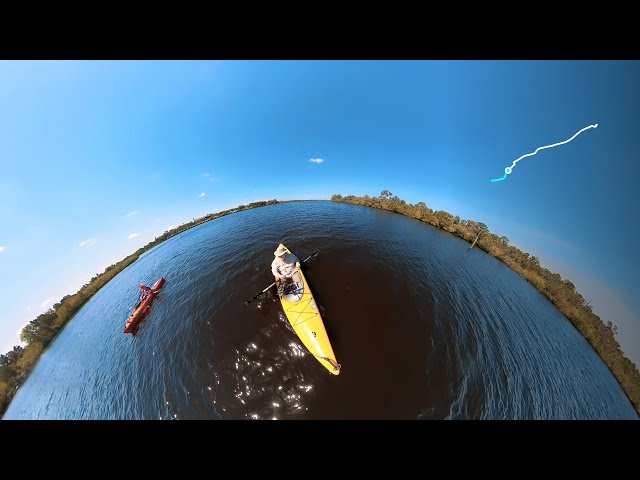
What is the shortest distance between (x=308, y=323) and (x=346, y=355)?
274cm

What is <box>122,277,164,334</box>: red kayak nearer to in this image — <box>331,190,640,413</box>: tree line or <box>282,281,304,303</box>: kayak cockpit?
<box>282,281,304,303</box>: kayak cockpit

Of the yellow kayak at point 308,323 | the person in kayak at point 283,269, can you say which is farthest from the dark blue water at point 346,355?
the person in kayak at point 283,269

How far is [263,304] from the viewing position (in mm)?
15172

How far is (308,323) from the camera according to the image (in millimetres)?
12062

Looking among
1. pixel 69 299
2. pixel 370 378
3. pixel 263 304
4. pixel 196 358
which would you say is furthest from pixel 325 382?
pixel 69 299

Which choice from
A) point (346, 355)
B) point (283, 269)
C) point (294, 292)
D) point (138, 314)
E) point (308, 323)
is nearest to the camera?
point (346, 355)

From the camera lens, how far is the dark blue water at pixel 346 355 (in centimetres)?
986

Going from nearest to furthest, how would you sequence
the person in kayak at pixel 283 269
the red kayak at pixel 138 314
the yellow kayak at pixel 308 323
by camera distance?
the yellow kayak at pixel 308 323 → the person in kayak at pixel 283 269 → the red kayak at pixel 138 314

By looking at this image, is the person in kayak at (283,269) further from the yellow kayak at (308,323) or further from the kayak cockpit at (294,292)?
the yellow kayak at (308,323)

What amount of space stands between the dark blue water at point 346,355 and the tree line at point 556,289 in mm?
750

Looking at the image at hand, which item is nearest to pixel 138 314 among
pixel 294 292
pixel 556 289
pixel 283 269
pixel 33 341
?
pixel 283 269

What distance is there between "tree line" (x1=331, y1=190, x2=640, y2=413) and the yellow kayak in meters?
20.1

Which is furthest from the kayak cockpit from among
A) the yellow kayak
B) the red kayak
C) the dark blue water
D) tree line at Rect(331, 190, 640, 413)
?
tree line at Rect(331, 190, 640, 413)

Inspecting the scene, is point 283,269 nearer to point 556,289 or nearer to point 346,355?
point 346,355
